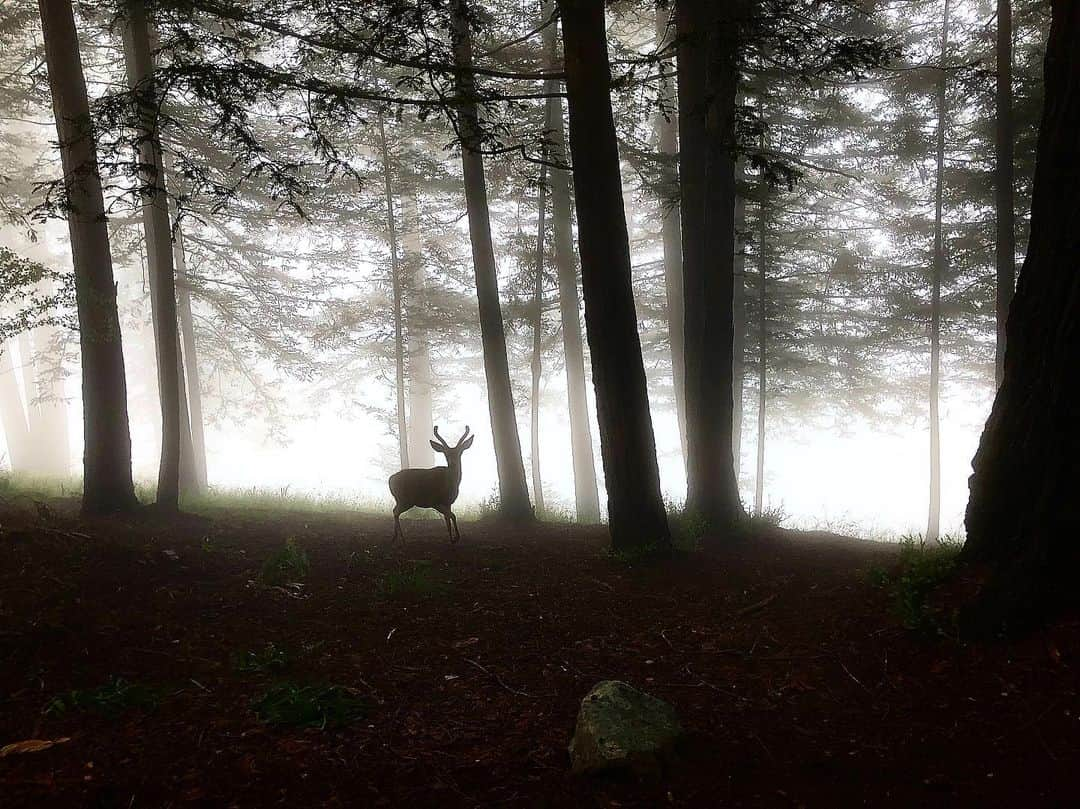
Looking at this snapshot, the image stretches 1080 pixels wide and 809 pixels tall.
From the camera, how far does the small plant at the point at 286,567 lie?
685 cm

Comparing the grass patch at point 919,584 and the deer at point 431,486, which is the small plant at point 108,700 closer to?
the deer at point 431,486

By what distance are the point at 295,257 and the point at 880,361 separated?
19360mm

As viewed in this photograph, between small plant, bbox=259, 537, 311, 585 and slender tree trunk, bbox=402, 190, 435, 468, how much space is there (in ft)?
35.2

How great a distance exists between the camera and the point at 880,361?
2183 centimetres

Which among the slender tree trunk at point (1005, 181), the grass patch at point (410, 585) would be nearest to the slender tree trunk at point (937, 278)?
the slender tree trunk at point (1005, 181)

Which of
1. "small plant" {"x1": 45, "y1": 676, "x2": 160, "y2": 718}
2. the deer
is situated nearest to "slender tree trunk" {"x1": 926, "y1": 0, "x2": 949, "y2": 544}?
the deer

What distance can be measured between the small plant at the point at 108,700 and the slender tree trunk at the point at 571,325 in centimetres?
1217

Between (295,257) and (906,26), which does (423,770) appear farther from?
(906,26)

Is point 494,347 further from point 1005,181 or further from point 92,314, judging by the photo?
point 1005,181

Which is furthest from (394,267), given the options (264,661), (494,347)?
(264,661)

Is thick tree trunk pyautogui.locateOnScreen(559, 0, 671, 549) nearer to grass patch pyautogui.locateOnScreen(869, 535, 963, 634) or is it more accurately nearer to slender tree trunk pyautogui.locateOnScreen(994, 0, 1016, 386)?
grass patch pyautogui.locateOnScreen(869, 535, 963, 634)

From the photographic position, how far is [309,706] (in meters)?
4.14

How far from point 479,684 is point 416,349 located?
56.3ft

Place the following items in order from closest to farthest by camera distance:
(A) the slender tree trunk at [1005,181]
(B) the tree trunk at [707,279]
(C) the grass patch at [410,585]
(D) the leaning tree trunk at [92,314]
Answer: (C) the grass patch at [410,585] → (D) the leaning tree trunk at [92,314] → (B) the tree trunk at [707,279] → (A) the slender tree trunk at [1005,181]
